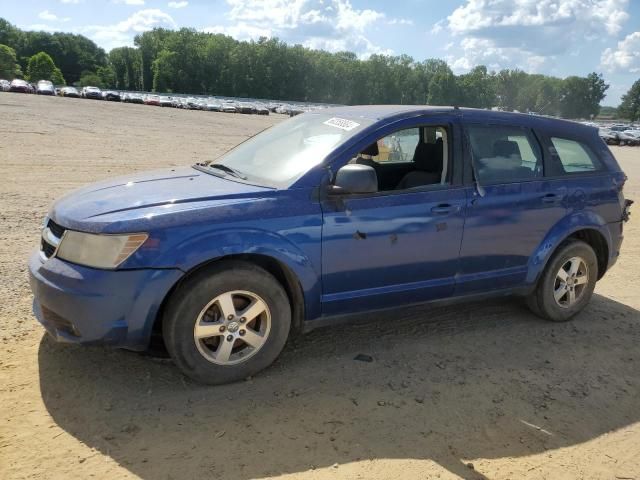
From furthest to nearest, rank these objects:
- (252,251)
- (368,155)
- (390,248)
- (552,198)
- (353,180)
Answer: (552,198) < (368,155) < (390,248) < (353,180) < (252,251)

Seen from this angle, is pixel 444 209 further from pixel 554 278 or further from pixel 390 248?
Result: pixel 554 278

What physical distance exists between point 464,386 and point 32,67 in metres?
137

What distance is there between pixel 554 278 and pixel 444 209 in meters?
1.49

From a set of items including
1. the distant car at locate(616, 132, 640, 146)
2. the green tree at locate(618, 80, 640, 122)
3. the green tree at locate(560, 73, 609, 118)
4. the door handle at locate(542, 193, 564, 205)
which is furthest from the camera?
the green tree at locate(560, 73, 609, 118)

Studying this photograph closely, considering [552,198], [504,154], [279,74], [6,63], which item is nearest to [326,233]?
[504,154]

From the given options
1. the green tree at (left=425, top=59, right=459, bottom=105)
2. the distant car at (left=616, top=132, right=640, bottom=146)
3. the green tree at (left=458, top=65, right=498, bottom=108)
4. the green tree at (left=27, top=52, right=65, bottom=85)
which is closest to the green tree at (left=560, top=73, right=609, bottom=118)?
the green tree at (left=458, top=65, right=498, bottom=108)

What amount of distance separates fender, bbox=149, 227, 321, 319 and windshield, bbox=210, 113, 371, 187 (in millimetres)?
459

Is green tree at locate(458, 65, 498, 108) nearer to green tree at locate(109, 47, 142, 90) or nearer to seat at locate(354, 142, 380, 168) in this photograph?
green tree at locate(109, 47, 142, 90)

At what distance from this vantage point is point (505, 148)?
4703 mm

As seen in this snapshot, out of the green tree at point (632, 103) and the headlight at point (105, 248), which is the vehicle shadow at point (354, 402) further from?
the green tree at point (632, 103)

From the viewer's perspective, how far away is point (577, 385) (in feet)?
13.3

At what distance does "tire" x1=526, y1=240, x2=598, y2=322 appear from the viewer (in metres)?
5.01

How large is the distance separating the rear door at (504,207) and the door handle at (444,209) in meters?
0.14

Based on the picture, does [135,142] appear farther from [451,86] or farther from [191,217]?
[451,86]
